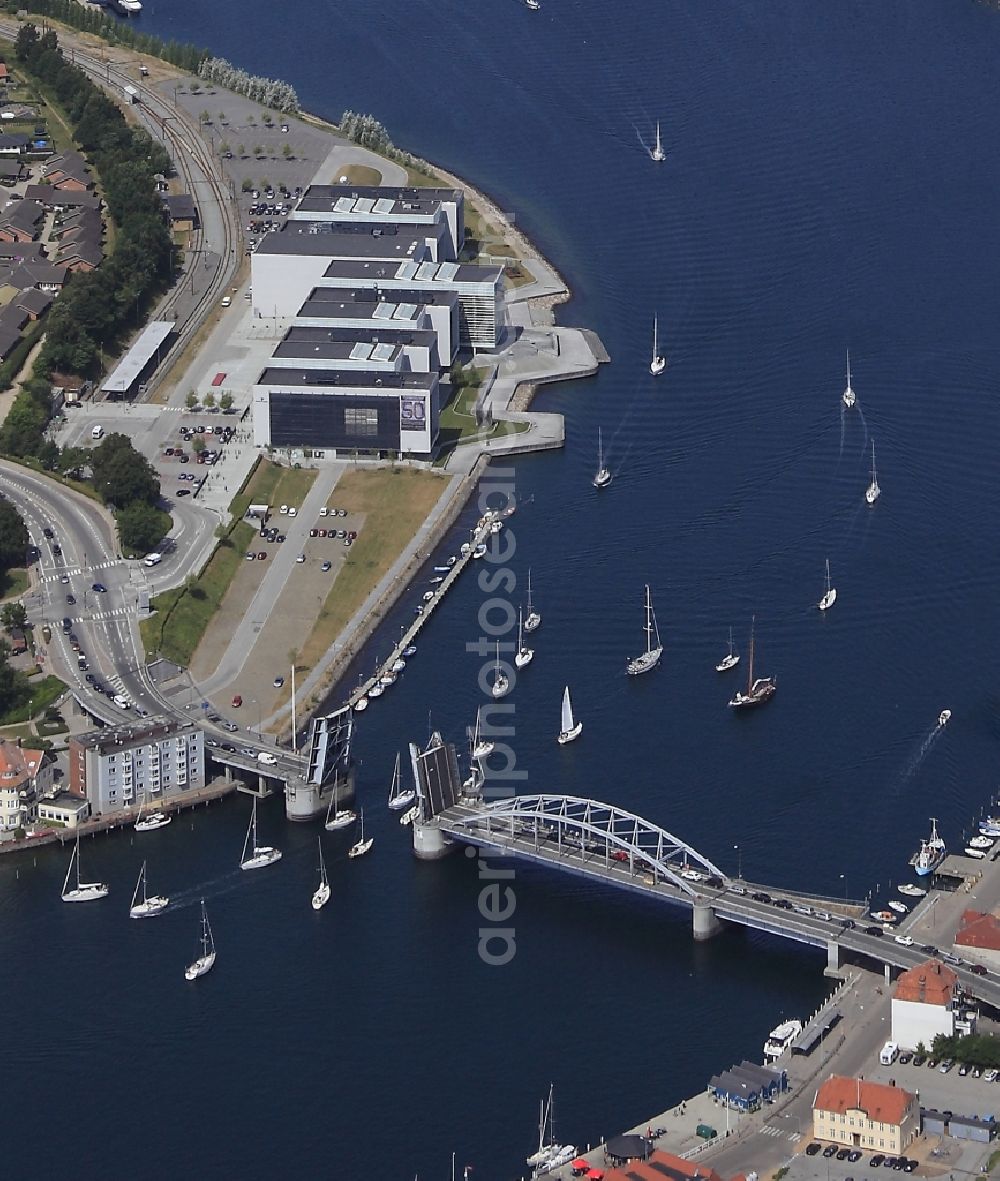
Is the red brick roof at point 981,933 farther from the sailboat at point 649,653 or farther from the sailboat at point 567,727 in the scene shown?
the sailboat at point 649,653

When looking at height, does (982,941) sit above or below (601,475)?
below

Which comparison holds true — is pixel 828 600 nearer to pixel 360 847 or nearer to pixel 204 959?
pixel 360 847

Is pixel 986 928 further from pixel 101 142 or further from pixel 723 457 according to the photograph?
pixel 101 142

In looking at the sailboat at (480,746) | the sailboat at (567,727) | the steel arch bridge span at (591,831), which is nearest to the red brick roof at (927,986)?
the steel arch bridge span at (591,831)

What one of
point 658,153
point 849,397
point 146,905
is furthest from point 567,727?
point 658,153

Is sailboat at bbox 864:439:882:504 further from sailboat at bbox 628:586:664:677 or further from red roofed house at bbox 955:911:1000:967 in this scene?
red roofed house at bbox 955:911:1000:967

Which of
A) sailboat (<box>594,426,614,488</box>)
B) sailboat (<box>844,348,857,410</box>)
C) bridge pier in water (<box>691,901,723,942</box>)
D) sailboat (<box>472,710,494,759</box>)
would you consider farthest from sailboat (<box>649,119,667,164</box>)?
bridge pier in water (<box>691,901,723,942</box>)
